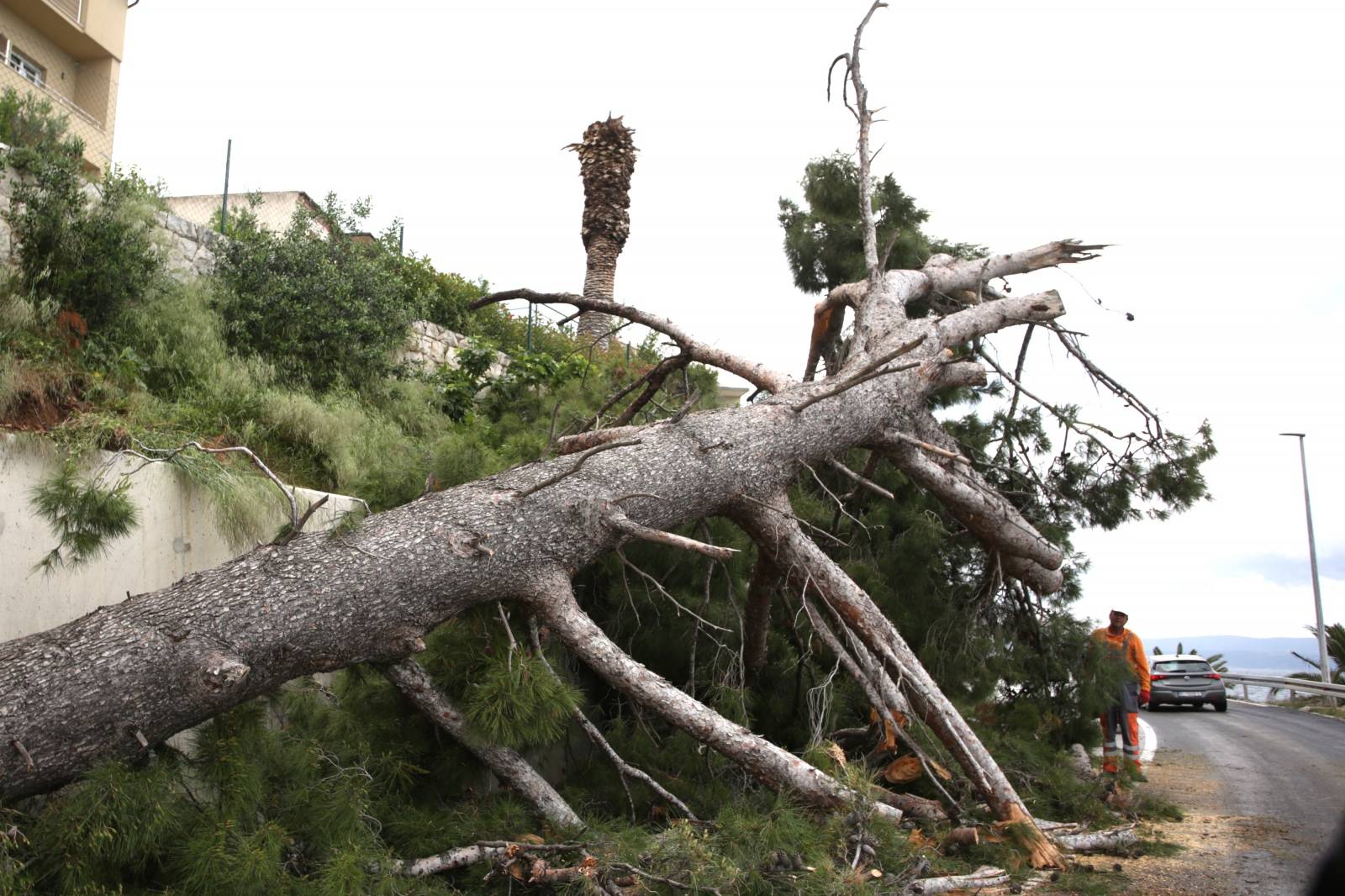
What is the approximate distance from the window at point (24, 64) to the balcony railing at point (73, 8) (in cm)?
95

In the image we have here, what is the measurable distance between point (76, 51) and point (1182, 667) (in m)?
20.9

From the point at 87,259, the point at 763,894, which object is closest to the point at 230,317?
the point at 87,259

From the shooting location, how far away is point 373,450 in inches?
273

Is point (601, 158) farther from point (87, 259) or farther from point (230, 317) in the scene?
point (87, 259)

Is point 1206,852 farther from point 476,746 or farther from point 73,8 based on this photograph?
point 73,8

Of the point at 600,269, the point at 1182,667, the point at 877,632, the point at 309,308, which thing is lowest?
the point at 1182,667

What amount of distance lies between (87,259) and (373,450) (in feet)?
7.16

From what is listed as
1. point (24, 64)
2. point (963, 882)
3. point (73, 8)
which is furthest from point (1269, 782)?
point (73, 8)

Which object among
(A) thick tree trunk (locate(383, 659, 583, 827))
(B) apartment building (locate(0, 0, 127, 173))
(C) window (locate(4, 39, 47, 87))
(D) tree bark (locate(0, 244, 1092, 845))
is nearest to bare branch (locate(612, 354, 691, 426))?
(D) tree bark (locate(0, 244, 1092, 845))

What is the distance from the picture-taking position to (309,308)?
26.4 ft

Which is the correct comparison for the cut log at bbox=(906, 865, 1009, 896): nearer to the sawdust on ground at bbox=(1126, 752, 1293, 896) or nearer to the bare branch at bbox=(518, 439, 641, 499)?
the sawdust on ground at bbox=(1126, 752, 1293, 896)

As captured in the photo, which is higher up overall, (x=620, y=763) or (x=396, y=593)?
(x=396, y=593)

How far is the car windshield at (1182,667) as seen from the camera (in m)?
15.0

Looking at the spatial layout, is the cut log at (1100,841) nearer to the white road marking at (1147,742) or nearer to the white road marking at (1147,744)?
the white road marking at (1147,744)
